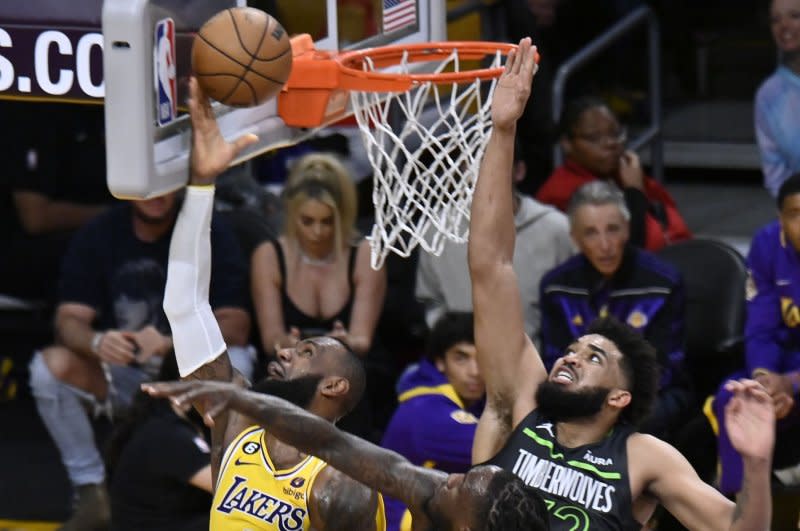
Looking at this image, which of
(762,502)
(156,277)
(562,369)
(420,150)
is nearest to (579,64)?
(156,277)

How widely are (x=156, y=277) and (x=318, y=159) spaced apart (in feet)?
2.84

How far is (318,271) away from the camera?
686 centimetres

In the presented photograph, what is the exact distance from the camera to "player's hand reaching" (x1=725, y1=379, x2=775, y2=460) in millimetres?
4148

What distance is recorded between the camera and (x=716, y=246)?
7.28 meters

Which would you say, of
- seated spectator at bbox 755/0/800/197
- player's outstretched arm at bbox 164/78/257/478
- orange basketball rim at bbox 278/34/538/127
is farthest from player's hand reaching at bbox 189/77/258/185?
seated spectator at bbox 755/0/800/197

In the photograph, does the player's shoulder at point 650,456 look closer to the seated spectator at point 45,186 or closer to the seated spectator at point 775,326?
the seated spectator at point 775,326

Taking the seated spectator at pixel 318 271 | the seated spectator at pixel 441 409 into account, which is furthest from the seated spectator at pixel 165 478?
the seated spectator at pixel 318 271

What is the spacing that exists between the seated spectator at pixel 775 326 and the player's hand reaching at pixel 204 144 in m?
2.61

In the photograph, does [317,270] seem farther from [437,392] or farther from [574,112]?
[574,112]

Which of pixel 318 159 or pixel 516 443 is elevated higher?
pixel 318 159

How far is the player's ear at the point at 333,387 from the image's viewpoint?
4594 millimetres

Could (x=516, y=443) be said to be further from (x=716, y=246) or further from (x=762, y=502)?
(x=716, y=246)

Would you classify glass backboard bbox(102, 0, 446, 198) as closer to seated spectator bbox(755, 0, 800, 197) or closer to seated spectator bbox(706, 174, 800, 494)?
seated spectator bbox(706, 174, 800, 494)

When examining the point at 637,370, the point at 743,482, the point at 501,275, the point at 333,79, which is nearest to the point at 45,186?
the point at 333,79
